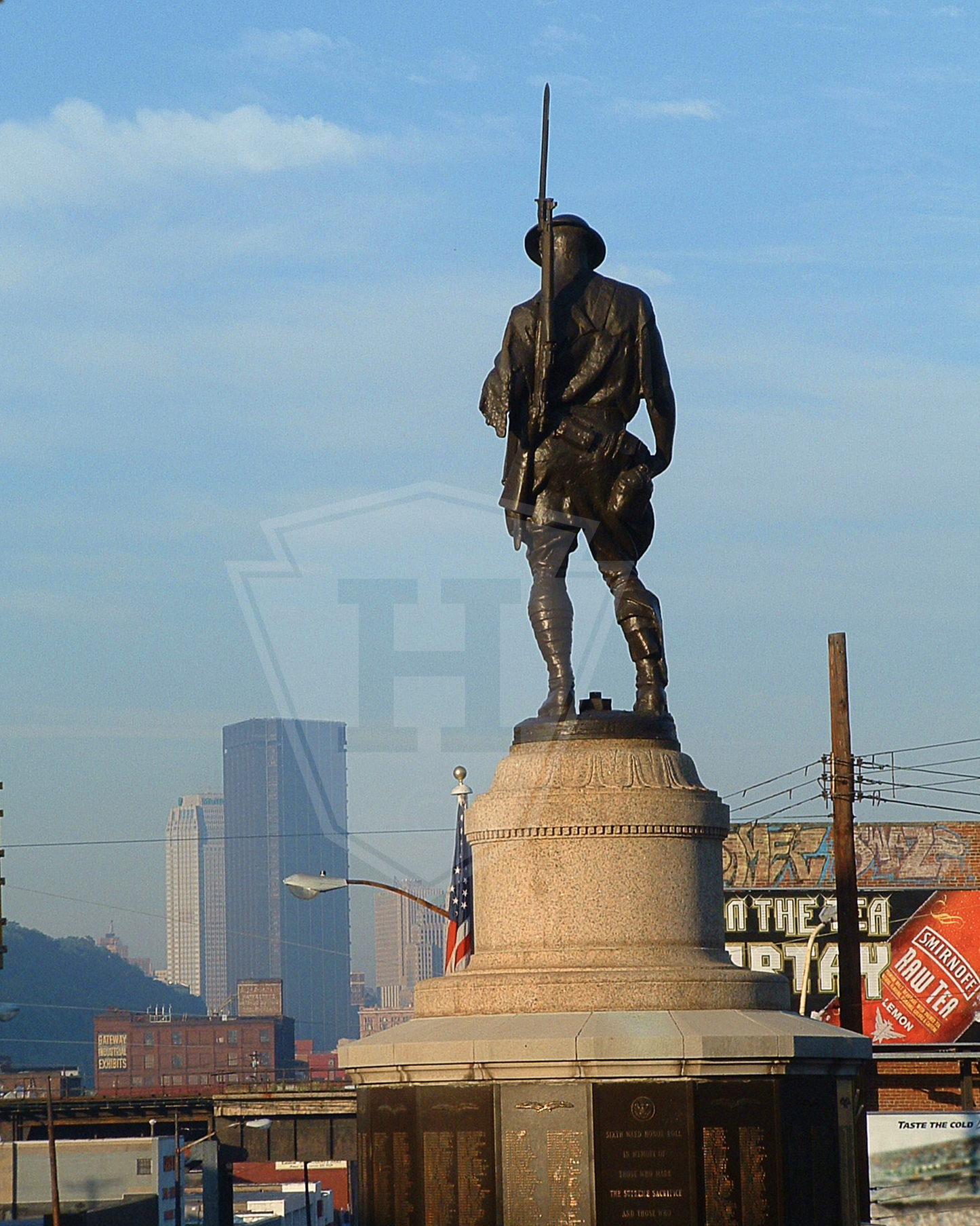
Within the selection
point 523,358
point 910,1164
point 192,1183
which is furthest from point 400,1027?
point 192,1183

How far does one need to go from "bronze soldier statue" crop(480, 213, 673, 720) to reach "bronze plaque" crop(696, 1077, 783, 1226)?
3076 millimetres

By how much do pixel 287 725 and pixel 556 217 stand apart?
14.6 ft

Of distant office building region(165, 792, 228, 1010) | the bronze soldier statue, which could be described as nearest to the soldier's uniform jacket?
the bronze soldier statue

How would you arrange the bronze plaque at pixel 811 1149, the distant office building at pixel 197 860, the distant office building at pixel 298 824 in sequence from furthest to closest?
the distant office building at pixel 197 860 → the distant office building at pixel 298 824 → the bronze plaque at pixel 811 1149

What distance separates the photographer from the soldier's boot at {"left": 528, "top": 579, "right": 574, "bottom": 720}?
47.7 feet

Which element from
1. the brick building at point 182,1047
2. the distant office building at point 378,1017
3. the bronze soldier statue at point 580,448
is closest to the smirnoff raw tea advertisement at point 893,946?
the distant office building at point 378,1017

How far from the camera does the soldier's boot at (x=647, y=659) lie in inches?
574

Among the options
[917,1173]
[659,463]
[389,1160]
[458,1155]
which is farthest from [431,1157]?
[917,1173]

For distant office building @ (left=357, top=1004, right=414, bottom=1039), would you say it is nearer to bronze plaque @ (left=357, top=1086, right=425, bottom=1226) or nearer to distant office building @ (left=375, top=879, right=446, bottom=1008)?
distant office building @ (left=375, top=879, right=446, bottom=1008)

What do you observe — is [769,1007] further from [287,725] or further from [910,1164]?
[910,1164]

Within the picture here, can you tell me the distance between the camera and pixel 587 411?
14.9 meters

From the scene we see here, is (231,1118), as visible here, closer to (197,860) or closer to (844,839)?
(197,860)

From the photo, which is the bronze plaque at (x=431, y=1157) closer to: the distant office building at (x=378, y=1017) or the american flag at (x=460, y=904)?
the american flag at (x=460, y=904)

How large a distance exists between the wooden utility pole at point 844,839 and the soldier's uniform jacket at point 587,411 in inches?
561
